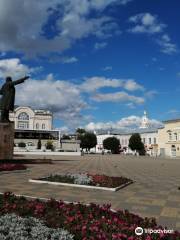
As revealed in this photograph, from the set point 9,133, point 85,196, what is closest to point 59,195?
point 85,196

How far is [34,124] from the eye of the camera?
107 m

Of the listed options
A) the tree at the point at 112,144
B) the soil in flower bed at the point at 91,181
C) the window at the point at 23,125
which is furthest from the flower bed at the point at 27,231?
the window at the point at 23,125

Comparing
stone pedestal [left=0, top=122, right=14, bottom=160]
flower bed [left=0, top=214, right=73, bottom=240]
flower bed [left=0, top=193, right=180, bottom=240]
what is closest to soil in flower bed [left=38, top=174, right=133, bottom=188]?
flower bed [left=0, top=193, right=180, bottom=240]

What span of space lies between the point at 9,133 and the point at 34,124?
8988cm

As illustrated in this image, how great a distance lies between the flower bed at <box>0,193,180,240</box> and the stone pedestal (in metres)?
11.8

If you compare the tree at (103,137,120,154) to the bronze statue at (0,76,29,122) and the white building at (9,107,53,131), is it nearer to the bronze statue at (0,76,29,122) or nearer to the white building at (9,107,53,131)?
the white building at (9,107,53,131)

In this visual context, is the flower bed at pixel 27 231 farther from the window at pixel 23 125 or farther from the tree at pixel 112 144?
the window at pixel 23 125

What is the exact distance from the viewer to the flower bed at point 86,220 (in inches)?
180

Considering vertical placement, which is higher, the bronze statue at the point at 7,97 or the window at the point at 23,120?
the window at the point at 23,120

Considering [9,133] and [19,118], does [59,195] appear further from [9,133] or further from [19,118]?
[19,118]

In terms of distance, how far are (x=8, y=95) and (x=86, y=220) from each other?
49.8 ft

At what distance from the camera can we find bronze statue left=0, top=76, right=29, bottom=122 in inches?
752

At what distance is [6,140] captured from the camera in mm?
18531

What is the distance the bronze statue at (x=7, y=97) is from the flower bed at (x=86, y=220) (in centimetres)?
1270
